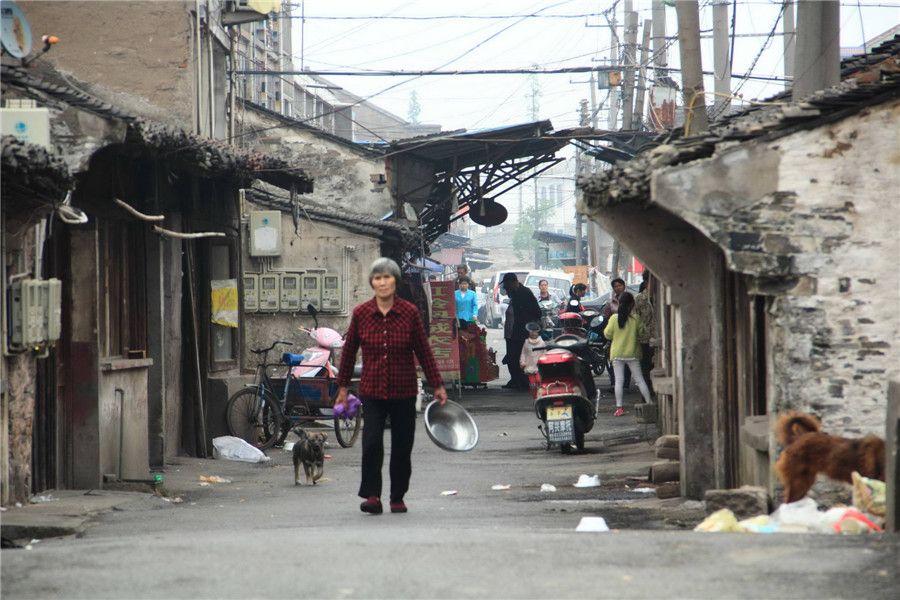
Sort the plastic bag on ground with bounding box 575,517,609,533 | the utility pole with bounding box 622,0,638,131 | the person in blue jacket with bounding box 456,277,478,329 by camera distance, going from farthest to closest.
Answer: the utility pole with bounding box 622,0,638,131 < the person in blue jacket with bounding box 456,277,478,329 < the plastic bag on ground with bounding box 575,517,609,533

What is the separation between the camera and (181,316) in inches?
533

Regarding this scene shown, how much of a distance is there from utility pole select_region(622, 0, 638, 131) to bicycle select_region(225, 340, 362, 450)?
45.3 ft

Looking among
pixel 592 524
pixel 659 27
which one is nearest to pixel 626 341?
pixel 592 524

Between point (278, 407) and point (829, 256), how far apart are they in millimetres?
8626

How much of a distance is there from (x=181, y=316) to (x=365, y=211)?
11372 mm

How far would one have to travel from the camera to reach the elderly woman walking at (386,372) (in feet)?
26.6

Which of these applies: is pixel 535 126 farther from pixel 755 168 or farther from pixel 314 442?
pixel 755 168

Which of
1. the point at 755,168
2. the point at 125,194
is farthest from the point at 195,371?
the point at 755,168

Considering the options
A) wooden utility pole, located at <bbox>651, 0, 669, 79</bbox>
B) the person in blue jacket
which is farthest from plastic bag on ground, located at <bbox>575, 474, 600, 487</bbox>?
wooden utility pole, located at <bbox>651, 0, 669, 79</bbox>

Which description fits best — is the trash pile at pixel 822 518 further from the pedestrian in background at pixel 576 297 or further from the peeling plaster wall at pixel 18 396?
the pedestrian in background at pixel 576 297

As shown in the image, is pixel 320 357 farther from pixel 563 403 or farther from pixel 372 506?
pixel 372 506

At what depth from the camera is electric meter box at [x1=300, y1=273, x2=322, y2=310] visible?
2061cm

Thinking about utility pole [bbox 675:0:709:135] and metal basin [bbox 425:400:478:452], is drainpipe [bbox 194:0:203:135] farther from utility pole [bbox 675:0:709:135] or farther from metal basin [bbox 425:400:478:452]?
metal basin [bbox 425:400:478:452]

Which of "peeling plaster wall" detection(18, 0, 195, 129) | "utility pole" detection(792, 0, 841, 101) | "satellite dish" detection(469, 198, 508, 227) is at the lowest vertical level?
"utility pole" detection(792, 0, 841, 101)
